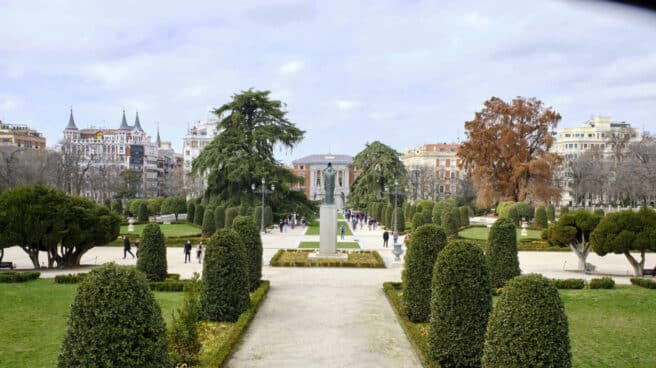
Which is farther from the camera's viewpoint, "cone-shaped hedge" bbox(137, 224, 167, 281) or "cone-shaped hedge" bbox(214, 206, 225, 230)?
"cone-shaped hedge" bbox(214, 206, 225, 230)

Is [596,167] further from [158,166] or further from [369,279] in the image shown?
[158,166]

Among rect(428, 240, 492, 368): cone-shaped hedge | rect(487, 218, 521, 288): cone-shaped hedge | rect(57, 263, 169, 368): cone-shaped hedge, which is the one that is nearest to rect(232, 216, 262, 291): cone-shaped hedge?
rect(487, 218, 521, 288): cone-shaped hedge

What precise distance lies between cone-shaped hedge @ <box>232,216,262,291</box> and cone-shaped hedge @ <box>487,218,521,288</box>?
23.4 ft

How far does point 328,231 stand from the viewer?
23.2 meters

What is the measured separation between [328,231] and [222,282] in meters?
11.1

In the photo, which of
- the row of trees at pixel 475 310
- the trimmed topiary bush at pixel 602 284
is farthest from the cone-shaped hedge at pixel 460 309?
the trimmed topiary bush at pixel 602 284

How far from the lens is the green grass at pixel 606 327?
9773 mm

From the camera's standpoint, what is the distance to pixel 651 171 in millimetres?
51062

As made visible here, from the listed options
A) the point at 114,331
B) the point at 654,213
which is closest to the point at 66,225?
the point at 114,331

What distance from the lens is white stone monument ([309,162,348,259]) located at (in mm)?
22859

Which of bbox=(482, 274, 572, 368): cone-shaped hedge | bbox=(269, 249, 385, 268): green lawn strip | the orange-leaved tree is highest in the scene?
the orange-leaved tree

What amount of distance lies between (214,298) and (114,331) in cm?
632

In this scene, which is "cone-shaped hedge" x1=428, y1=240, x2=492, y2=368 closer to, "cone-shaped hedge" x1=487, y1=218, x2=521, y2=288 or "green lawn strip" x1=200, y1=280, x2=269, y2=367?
"green lawn strip" x1=200, y1=280, x2=269, y2=367

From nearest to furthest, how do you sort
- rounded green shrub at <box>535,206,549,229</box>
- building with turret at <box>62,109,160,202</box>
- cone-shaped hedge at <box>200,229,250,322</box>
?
1. cone-shaped hedge at <box>200,229,250,322</box>
2. rounded green shrub at <box>535,206,549,229</box>
3. building with turret at <box>62,109,160,202</box>
